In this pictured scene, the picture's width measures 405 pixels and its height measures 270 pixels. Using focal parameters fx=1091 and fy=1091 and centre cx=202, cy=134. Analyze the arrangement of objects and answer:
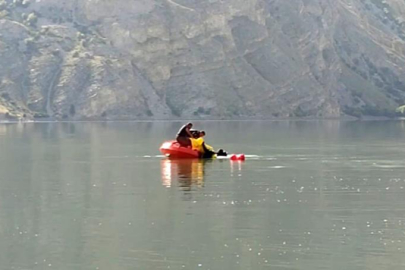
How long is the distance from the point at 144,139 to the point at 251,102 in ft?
268

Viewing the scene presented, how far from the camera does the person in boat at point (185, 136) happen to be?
66438 millimetres

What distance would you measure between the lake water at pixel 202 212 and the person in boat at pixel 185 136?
2.03m

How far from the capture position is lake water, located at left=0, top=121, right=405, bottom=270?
30500 millimetres

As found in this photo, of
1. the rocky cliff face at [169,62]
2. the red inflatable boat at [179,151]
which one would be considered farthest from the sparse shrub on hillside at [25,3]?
the red inflatable boat at [179,151]

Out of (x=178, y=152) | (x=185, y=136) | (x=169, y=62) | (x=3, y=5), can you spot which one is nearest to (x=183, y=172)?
(x=178, y=152)

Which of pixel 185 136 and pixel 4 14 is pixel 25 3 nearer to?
pixel 4 14

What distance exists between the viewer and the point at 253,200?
42969 millimetres

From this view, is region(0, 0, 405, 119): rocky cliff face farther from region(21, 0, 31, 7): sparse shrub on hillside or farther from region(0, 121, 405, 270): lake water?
region(0, 121, 405, 270): lake water

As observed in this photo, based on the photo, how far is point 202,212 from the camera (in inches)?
1539

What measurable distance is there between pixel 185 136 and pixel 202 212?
2805cm

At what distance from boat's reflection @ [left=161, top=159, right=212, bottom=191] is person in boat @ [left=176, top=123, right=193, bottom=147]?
5.32 ft

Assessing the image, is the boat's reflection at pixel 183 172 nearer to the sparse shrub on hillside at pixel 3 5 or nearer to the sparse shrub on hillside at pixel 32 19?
the sparse shrub on hillside at pixel 32 19

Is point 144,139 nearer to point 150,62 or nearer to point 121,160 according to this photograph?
point 121,160

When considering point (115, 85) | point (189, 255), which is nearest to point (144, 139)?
point (189, 255)
